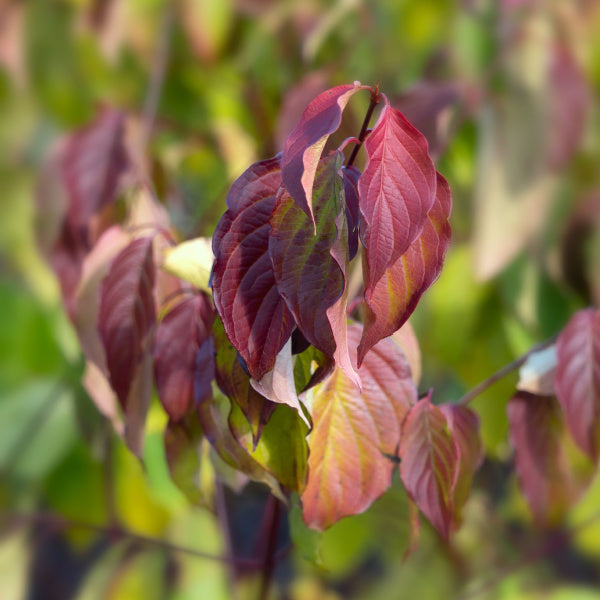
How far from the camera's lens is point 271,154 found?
96 cm

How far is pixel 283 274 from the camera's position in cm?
31

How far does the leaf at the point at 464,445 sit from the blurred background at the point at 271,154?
0.19m

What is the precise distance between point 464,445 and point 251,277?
6.7 inches

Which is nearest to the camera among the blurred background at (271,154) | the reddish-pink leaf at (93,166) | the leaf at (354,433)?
the leaf at (354,433)

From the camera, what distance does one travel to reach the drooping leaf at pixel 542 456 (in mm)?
460

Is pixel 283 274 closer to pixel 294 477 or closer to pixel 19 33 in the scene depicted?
pixel 294 477

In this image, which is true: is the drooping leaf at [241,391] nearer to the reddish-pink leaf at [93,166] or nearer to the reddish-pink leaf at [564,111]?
the reddish-pink leaf at [93,166]

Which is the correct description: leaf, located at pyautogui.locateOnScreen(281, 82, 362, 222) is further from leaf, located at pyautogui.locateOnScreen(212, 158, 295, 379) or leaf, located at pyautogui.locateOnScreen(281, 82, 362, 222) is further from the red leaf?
the red leaf

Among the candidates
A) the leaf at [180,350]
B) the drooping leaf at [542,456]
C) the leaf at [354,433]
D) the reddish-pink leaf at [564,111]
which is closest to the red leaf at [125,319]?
the leaf at [180,350]

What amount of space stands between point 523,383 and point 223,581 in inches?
20.9

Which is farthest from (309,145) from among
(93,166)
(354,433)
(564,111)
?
(564,111)

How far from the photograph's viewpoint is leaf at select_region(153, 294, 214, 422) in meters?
0.44

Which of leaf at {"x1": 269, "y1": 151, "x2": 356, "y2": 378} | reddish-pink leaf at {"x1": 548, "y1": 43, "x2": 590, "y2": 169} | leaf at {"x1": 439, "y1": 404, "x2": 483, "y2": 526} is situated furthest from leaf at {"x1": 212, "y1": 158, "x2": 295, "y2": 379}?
reddish-pink leaf at {"x1": 548, "y1": 43, "x2": 590, "y2": 169}

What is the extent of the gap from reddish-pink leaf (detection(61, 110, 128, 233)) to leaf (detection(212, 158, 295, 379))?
14.1 inches
